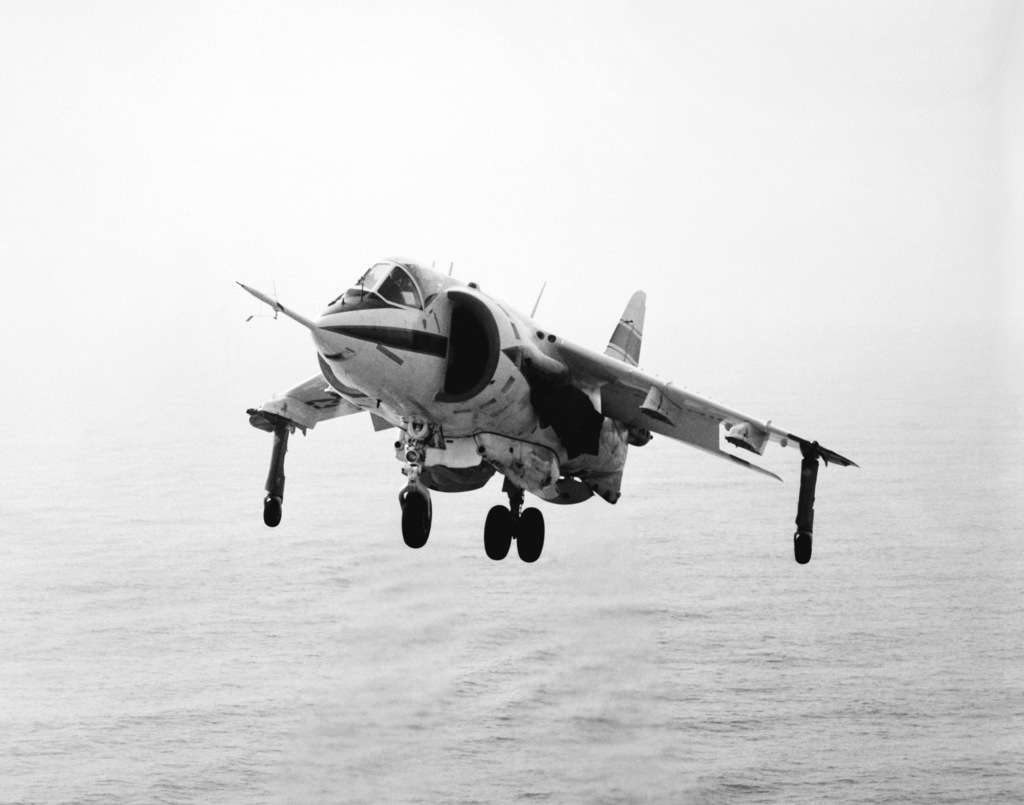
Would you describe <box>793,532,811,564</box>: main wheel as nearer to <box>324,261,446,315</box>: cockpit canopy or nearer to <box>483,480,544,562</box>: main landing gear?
<box>483,480,544,562</box>: main landing gear

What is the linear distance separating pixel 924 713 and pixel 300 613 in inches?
2592

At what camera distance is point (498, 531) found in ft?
94.3

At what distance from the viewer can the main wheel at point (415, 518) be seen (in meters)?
23.1

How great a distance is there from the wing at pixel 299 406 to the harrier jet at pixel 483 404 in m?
0.03

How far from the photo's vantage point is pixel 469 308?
976 inches

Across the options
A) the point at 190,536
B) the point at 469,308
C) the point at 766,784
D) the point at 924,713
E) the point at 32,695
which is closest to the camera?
the point at 469,308

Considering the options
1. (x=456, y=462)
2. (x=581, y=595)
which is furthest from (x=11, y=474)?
(x=456, y=462)

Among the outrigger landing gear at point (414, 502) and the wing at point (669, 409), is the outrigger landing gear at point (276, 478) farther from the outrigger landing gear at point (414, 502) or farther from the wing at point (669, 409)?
the wing at point (669, 409)

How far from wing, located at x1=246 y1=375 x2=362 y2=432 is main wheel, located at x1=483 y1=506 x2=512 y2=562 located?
4.26 metres

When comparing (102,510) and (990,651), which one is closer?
(990,651)

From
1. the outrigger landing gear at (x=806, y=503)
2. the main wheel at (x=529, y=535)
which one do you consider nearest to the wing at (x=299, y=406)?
the main wheel at (x=529, y=535)

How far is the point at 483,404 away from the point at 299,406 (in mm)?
6687

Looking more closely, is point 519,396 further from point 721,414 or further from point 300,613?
point 300,613

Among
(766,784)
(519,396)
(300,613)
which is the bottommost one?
(766,784)
